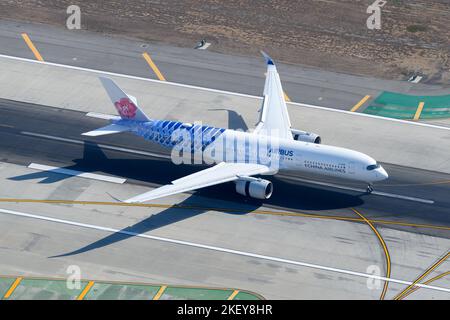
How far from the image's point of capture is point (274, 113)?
92.8 meters

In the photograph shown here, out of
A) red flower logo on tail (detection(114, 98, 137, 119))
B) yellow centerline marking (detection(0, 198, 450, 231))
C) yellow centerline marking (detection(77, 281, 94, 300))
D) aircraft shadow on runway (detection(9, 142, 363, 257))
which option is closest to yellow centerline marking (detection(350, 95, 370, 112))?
aircraft shadow on runway (detection(9, 142, 363, 257))

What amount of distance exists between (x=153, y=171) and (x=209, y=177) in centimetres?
930

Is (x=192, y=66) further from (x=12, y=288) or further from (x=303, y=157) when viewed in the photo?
(x=12, y=288)

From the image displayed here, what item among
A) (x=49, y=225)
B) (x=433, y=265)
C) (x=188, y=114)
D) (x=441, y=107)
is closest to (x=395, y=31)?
(x=441, y=107)

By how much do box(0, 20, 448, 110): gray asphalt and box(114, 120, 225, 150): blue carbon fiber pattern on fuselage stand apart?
1917 cm

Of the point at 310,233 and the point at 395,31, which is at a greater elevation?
the point at 395,31

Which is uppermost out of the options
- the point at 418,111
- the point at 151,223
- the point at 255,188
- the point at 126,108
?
the point at 126,108

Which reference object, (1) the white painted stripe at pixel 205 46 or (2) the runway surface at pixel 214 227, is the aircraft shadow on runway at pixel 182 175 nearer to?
(2) the runway surface at pixel 214 227

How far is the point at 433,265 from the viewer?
75.4 m

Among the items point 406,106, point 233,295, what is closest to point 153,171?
point 233,295

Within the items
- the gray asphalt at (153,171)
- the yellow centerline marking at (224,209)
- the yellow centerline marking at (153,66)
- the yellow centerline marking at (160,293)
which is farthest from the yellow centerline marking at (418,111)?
the yellow centerline marking at (160,293)
